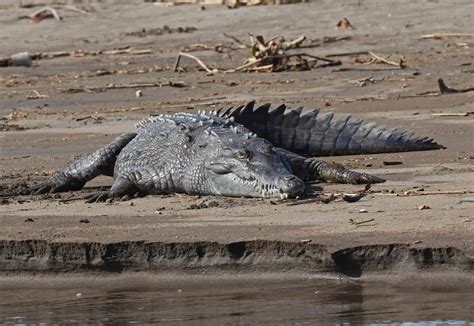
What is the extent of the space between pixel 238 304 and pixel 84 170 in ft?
11.0

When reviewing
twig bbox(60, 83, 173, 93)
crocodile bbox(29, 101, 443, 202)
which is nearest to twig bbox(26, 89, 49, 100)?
twig bbox(60, 83, 173, 93)

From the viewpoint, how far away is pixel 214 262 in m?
7.32

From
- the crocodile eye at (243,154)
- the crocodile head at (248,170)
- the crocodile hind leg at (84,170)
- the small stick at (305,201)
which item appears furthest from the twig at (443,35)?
the small stick at (305,201)

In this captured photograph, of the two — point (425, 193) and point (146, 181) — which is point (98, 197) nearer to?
point (146, 181)

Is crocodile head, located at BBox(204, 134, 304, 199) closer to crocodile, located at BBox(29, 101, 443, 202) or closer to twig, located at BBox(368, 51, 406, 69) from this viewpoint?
crocodile, located at BBox(29, 101, 443, 202)

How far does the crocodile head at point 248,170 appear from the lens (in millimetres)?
8570

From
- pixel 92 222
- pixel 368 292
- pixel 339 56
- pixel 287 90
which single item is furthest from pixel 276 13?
pixel 368 292

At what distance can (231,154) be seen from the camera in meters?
9.08

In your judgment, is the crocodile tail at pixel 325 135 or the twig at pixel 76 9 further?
the twig at pixel 76 9

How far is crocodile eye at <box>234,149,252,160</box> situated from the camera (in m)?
8.94

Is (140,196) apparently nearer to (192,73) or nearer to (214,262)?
(214,262)

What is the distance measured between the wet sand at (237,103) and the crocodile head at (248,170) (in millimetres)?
119

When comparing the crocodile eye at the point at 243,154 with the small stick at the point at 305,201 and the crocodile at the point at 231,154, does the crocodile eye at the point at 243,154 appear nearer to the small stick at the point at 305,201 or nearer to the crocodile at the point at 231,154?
the crocodile at the point at 231,154

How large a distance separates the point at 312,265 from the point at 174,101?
712 centimetres
